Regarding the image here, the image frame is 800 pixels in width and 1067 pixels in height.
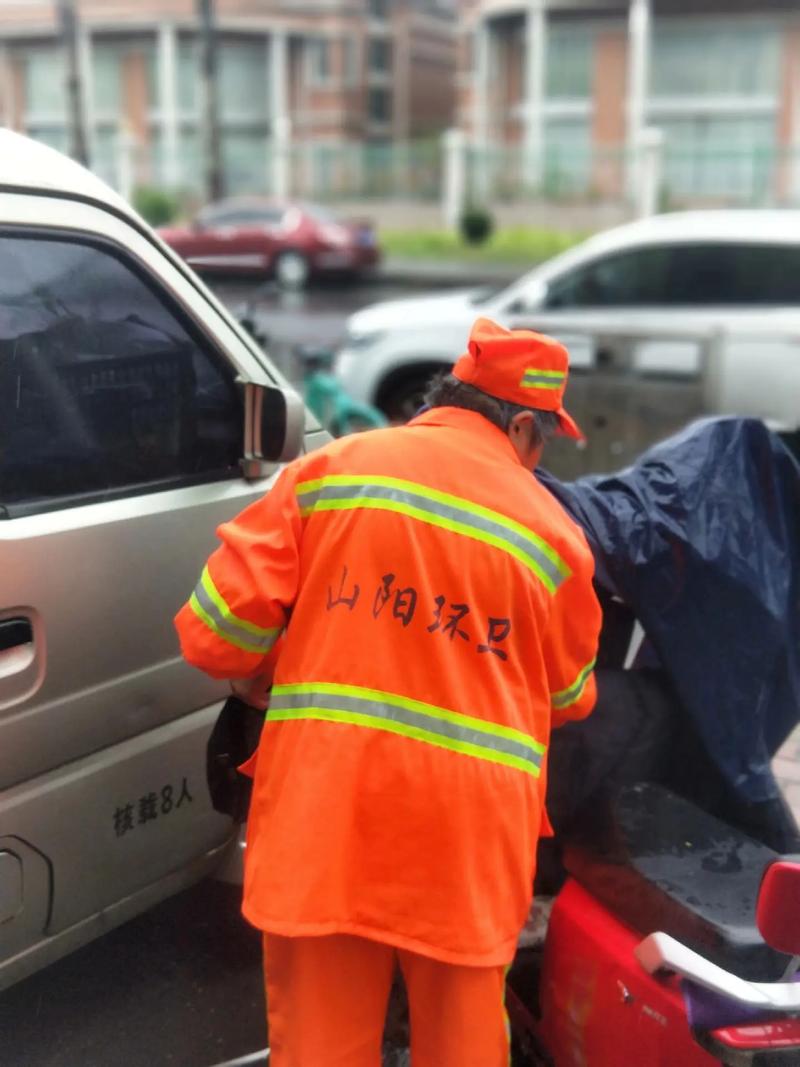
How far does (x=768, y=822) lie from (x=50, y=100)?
4353 cm

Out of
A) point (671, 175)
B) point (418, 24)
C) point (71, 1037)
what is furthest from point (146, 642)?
point (418, 24)

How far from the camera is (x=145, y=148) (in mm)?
33500

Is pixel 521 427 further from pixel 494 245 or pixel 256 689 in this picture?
pixel 494 245

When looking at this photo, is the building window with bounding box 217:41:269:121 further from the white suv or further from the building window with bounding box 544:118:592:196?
the white suv

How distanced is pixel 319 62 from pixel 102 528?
4484 centimetres

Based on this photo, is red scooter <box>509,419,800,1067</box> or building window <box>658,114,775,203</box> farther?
building window <box>658,114,775,203</box>

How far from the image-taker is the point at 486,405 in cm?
224

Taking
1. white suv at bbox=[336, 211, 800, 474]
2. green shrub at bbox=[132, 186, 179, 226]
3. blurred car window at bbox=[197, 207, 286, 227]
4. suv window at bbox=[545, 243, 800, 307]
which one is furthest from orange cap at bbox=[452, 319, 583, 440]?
green shrub at bbox=[132, 186, 179, 226]

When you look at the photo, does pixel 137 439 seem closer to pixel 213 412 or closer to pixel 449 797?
pixel 213 412

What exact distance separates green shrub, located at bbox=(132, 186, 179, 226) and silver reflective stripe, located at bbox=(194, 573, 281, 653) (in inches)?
1100

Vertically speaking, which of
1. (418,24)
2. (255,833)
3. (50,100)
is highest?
(418,24)

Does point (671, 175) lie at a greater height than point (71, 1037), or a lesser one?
greater

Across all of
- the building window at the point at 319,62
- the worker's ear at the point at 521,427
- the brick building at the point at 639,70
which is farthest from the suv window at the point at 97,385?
the building window at the point at 319,62

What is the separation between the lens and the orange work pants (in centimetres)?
212
